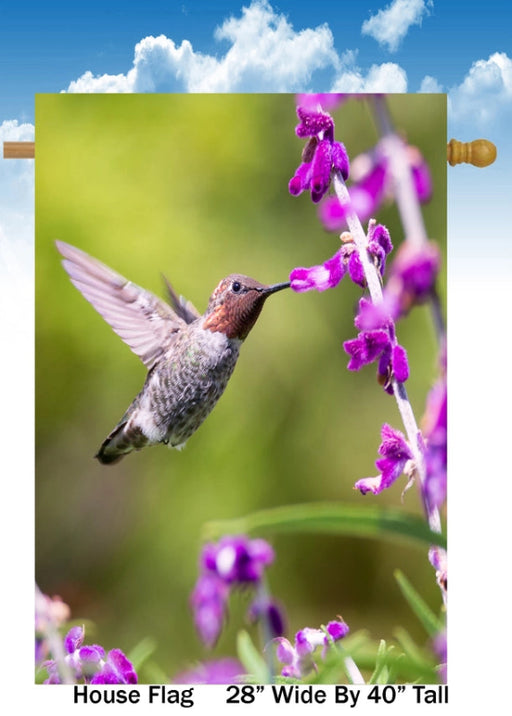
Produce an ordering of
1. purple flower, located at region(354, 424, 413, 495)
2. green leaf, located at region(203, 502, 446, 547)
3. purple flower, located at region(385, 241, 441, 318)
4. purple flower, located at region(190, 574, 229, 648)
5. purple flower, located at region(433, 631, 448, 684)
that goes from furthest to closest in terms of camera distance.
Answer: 1. purple flower, located at region(190, 574, 229, 648)
2. purple flower, located at region(433, 631, 448, 684)
3. purple flower, located at region(354, 424, 413, 495)
4. purple flower, located at region(385, 241, 441, 318)
5. green leaf, located at region(203, 502, 446, 547)

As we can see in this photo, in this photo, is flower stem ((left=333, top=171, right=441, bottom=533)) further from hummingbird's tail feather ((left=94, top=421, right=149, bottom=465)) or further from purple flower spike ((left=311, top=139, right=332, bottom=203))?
hummingbird's tail feather ((left=94, top=421, right=149, bottom=465))

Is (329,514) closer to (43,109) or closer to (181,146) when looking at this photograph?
(181,146)

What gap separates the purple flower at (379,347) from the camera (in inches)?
67.9

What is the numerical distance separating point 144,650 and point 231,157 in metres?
1.16

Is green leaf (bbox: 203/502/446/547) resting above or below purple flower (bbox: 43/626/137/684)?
above

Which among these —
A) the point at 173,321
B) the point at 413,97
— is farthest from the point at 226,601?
the point at 413,97

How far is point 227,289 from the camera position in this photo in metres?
1.90

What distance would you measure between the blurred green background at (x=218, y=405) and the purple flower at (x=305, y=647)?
4 cm

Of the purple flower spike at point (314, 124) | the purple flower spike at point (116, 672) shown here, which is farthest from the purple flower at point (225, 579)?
the purple flower spike at point (314, 124)

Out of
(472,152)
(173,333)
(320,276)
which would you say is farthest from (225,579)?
(472,152)

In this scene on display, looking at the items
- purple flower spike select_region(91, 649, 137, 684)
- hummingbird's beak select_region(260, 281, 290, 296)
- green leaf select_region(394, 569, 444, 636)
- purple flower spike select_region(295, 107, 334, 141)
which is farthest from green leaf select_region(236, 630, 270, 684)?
purple flower spike select_region(295, 107, 334, 141)

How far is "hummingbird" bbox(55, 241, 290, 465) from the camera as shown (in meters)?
1.88

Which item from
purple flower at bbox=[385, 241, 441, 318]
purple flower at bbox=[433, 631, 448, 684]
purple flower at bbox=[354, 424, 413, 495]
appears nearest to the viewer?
purple flower at bbox=[385, 241, 441, 318]

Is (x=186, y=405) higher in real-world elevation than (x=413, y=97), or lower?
lower
